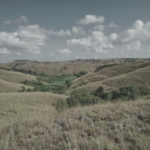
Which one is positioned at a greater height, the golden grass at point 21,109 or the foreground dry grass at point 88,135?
the foreground dry grass at point 88,135

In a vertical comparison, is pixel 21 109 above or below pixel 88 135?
below

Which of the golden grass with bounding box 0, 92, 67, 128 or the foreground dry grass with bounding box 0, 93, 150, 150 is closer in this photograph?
the foreground dry grass with bounding box 0, 93, 150, 150

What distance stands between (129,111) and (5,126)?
5.46m

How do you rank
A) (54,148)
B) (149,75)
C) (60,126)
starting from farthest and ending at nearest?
1. (149,75)
2. (60,126)
3. (54,148)

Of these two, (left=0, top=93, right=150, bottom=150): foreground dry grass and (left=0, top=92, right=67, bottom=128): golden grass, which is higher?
(left=0, top=93, right=150, bottom=150): foreground dry grass

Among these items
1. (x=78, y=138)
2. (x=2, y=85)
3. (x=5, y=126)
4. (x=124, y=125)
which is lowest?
(x=2, y=85)

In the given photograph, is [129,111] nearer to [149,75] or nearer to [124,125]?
[124,125]

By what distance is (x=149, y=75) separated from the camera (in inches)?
2312

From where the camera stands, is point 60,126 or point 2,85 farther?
point 2,85

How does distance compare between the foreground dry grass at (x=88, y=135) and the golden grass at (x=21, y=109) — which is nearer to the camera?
the foreground dry grass at (x=88, y=135)

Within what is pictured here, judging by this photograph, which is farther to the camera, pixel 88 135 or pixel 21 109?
pixel 21 109

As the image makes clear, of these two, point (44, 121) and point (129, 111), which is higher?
point (129, 111)

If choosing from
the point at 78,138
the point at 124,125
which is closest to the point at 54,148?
the point at 78,138

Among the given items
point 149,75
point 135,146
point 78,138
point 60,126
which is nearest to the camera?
point 135,146
